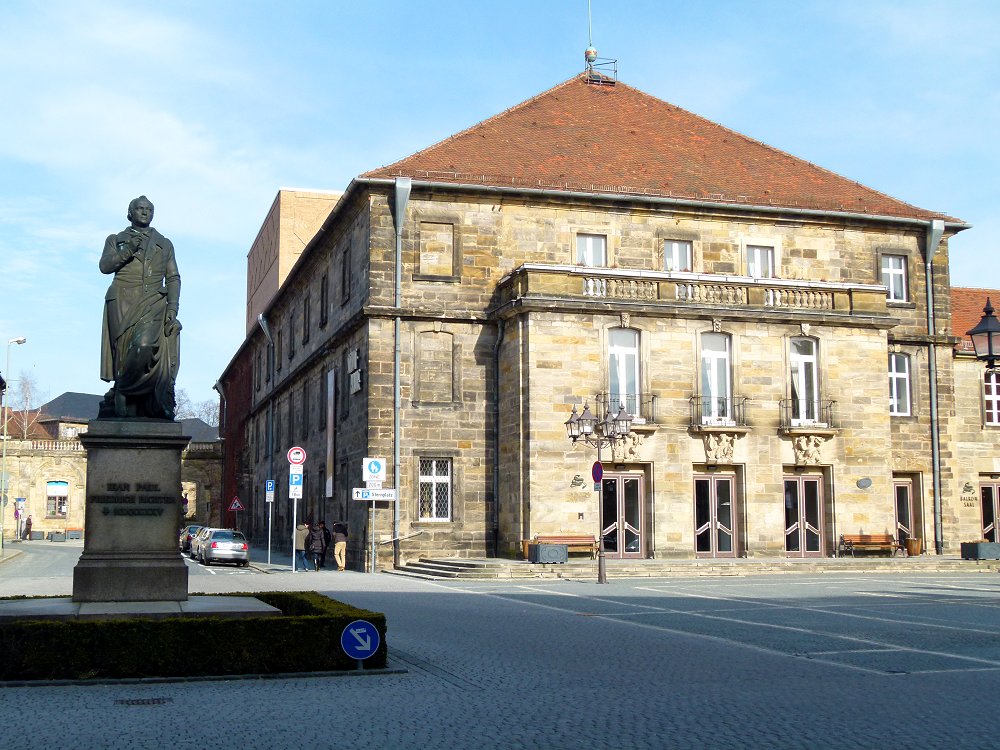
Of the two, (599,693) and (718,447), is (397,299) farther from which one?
(599,693)

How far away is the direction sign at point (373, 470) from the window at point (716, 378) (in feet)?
31.0

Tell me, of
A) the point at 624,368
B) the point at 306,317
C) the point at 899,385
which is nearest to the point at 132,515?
the point at 624,368

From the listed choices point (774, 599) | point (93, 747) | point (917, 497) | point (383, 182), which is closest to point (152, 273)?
point (93, 747)

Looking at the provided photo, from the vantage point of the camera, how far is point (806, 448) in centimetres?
3284

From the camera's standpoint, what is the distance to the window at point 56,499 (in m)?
79.5

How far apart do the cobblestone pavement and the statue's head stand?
5.77 m

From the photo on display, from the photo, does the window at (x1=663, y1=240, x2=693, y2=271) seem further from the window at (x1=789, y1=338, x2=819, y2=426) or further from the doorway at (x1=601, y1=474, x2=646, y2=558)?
the doorway at (x1=601, y1=474, x2=646, y2=558)

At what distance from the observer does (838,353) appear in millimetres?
33531

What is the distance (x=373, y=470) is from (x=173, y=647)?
19972 millimetres

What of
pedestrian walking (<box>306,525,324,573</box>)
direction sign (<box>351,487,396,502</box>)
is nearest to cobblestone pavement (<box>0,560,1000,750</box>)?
direction sign (<box>351,487,396,502</box>)

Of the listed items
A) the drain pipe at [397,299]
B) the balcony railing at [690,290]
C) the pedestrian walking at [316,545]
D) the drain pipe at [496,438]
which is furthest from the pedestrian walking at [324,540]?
the balcony railing at [690,290]

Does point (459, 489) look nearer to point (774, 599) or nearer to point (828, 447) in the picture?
point (828, 447)

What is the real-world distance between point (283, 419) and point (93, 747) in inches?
1800

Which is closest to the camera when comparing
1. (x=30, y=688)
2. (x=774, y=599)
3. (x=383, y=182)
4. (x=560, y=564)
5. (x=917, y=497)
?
(x=30, y=688)
